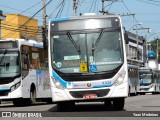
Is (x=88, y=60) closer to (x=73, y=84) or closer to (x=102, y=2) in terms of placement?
(x=73, y=84)

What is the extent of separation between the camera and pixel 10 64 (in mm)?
23156

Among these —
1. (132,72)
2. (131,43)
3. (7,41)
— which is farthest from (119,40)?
(131,43)

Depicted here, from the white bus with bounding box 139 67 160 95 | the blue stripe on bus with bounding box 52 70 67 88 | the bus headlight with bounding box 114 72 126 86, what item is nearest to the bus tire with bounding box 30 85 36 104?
the blue stripe on bus with bounding box 52 70 67 88

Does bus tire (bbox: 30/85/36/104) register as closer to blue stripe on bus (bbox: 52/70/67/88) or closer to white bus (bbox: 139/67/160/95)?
blue stripe on bus (bbox: 52/70/67/88)

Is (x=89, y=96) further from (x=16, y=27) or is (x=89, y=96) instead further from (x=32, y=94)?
(x=16, y=27)

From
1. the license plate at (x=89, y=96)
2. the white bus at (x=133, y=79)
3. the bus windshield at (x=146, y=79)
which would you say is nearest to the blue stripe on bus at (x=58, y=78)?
the license plate at (x=89, y=96)

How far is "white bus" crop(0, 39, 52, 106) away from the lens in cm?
2303

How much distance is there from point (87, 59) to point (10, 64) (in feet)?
23.4

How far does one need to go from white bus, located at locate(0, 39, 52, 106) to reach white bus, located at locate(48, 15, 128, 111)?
238 inches

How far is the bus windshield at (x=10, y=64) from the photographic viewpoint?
23031mm

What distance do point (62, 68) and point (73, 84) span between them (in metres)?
0.71

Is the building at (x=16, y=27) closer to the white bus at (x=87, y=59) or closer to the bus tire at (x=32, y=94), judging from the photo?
the bus tire at (x=32, y=94)

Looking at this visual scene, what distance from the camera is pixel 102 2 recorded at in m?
46.6

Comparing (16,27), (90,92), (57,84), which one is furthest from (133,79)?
(57,84)
